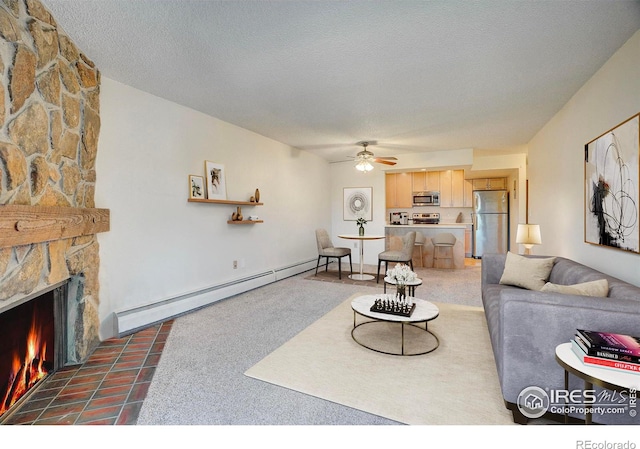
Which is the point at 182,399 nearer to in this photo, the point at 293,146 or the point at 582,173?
the point at 582,173

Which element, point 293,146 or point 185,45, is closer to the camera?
point 185,45

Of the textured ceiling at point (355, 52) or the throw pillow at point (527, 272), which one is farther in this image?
the throw pillow at point (527, 272)

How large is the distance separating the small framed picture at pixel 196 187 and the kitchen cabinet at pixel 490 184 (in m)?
6.59

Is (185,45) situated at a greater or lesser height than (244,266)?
greater

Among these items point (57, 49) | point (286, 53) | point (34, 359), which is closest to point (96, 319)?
point (34, 359)

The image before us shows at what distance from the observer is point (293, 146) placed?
5.70 meters

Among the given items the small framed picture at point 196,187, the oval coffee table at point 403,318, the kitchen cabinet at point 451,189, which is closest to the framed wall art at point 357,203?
the kitchen cabinet at point 451,189

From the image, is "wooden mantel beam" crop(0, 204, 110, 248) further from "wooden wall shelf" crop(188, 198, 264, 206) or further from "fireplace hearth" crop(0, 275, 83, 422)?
"wooden wall shelf" crop(188, 198, 264, 206)

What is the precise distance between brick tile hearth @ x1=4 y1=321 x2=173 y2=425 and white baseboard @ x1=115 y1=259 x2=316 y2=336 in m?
0.24

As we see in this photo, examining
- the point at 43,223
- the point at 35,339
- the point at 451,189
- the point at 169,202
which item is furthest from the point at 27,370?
the point at 451,189

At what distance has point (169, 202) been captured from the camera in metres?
3.45

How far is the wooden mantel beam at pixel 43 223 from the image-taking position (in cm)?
153

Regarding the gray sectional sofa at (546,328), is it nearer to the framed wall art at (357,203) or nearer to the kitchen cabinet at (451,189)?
the framed wall art at (357,203)

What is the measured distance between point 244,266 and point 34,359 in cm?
268
